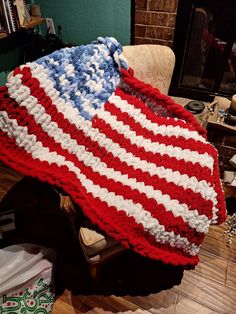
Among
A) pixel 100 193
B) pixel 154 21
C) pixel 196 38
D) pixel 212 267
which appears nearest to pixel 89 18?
pixel 154 21

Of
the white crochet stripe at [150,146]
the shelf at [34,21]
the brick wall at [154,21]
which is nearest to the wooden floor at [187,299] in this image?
the white crochet stripe at [150,146]

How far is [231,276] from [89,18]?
1.84 meters

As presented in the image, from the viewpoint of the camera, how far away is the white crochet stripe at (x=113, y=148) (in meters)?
0.99

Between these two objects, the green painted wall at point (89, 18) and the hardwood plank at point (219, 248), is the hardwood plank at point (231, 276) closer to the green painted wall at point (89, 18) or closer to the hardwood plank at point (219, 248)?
the hardwood plank at point (219, 248)

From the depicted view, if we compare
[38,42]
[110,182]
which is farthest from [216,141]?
[38,42]

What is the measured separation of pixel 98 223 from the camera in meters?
0.93

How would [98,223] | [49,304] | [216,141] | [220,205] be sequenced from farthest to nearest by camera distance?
1. [216,141]
2. [49,304]
3. [220,205]
4. [98,223]

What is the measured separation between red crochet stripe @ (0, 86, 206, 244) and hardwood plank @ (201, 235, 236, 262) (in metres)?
0.44

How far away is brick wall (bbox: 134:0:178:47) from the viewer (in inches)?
61.7

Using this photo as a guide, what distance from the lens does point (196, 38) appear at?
1.78 meters

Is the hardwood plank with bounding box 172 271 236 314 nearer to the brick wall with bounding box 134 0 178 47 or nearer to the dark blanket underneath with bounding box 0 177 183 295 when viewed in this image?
the dark blanket underneath with bounding box 0 177 183 295

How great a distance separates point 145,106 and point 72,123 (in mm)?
371

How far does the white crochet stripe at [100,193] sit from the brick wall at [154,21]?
3.69ft

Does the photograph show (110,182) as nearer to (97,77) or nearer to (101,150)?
(101,150)
